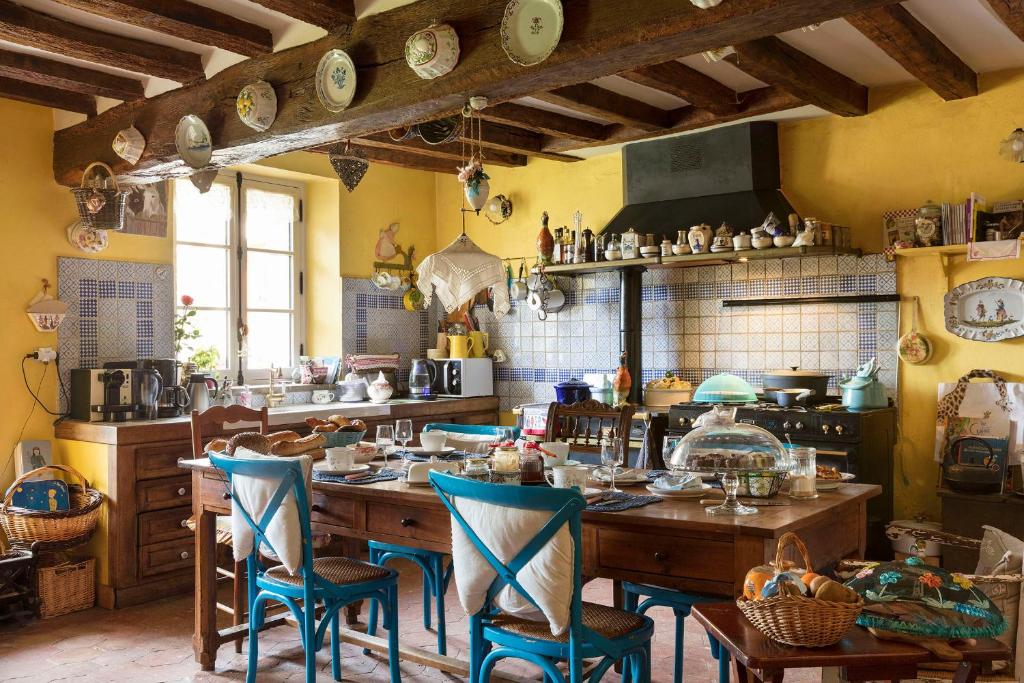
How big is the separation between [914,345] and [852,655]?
133 inches

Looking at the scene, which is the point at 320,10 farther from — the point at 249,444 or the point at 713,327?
the point at 713,327

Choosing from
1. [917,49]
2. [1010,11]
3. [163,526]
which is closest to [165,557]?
[163,526]

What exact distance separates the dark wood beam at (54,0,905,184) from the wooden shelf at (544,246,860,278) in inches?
A: 84.3

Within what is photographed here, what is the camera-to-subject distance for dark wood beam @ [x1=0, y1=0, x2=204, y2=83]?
3520 mm

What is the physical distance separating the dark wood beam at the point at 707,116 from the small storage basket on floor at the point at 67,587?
3.61 m

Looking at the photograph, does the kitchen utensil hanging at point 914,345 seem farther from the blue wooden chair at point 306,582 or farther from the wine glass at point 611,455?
the blue wooden chair at point 306,582

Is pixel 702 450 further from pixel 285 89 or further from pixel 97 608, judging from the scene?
pixel 97 608

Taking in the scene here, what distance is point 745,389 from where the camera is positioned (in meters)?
5.07

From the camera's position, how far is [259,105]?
3.73 m

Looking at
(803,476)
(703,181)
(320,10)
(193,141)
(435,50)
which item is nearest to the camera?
(803,476)

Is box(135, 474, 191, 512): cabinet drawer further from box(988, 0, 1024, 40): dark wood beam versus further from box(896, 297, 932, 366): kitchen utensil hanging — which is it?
box(988, 0, 1024, 40): dark wood beam

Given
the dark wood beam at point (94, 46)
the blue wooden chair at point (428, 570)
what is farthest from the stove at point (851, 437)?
the dark wood beam at point (94, 46)

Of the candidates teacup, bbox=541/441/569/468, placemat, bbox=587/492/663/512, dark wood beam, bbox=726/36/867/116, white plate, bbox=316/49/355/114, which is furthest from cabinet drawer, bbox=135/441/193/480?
dark wood beam, bbox=726/36/867/116

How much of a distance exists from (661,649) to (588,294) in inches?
113
